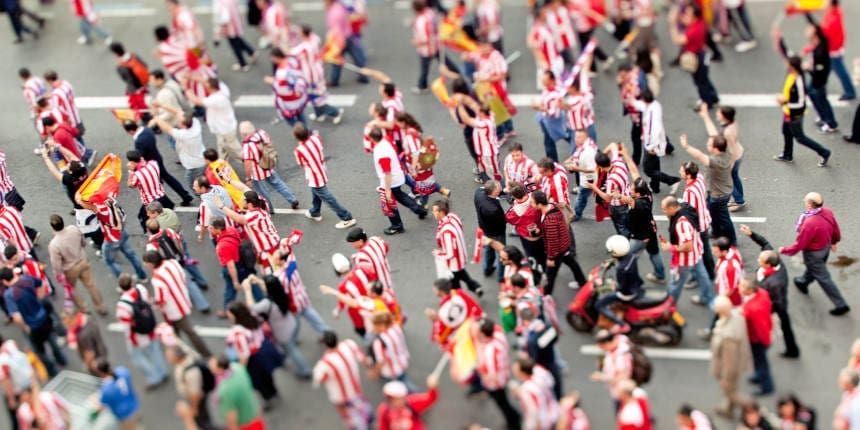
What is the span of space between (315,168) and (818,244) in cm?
709

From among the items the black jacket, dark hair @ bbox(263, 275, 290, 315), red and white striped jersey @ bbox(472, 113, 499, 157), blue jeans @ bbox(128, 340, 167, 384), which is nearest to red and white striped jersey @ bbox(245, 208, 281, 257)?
dark hair @ bbox(263, 275, 290, 315)

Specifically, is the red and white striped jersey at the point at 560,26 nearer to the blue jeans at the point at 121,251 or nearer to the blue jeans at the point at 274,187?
the blue jeans at the point at 274,187

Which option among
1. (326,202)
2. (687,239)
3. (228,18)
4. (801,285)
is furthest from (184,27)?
(801,285)

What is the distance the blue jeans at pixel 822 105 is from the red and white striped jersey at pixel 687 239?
18.5 feet

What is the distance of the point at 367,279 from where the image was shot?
535 inches

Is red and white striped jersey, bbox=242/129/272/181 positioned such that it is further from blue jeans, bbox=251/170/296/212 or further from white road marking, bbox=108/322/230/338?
white road marking, bbox=108/322/230/338

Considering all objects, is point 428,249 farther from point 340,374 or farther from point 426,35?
point 426,35

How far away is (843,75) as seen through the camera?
19.0m

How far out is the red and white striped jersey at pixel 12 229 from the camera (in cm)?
1512

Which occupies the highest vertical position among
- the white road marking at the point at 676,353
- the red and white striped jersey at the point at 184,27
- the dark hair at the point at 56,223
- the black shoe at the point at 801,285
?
the red and white striped jersey at the point at 184,27

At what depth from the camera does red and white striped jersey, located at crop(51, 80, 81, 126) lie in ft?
60.2

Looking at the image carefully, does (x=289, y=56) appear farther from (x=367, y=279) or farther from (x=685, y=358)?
(x=685, y=358)

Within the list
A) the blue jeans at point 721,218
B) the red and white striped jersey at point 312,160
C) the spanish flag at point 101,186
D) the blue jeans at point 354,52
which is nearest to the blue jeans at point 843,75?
the blue jeans at point 721,218

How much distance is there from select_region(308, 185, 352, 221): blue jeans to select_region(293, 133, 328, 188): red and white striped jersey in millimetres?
143
